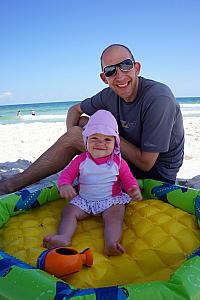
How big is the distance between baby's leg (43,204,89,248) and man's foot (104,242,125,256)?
195mm

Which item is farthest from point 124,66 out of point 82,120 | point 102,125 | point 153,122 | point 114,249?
point 114,249

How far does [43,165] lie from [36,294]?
4.95 feet

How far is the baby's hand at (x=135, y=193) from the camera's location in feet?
6.08

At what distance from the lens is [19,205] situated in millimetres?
2090

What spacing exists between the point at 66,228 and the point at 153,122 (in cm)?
87

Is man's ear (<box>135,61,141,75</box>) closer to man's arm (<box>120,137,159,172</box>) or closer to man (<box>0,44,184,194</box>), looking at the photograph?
man (<box>0,44,184,194</box>)

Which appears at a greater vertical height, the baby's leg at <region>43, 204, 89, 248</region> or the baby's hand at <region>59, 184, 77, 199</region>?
the baby's hand at <region>59, 184, 77, 199</region>

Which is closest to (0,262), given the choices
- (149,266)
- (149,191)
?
(149,266)

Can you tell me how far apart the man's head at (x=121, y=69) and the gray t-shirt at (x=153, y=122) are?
0.08 meters

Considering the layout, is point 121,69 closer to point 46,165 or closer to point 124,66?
point 124,66

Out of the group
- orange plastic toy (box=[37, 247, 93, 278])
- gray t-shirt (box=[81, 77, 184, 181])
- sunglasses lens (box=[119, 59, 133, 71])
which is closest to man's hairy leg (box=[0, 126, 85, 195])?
gray t-shirt (box=[81, 77, 184, 181])

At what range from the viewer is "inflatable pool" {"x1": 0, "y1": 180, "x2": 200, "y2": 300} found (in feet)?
3.73

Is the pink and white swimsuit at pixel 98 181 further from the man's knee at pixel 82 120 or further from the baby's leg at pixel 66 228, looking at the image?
the man's knee at pixel 82 120

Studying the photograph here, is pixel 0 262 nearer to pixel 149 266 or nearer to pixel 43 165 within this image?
pixel 149 266
